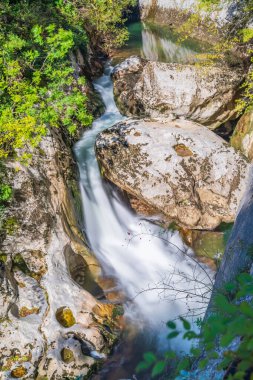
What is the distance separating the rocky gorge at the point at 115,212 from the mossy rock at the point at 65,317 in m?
0.02

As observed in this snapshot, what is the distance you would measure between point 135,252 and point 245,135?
4.75m

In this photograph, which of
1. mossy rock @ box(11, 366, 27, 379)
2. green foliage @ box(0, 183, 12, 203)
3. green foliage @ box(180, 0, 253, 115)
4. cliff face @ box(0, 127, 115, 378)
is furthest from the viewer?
green foliage @ box(180, 0, 253, 115)

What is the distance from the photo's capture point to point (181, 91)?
9.60 m

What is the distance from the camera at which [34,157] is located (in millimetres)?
6012

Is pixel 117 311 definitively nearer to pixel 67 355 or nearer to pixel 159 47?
pixel 67 355

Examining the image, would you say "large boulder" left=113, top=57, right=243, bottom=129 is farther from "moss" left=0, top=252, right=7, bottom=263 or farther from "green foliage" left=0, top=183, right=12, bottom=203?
"moss" left=0, top=252, right=7, bottom=263

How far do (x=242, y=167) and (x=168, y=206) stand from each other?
222cm

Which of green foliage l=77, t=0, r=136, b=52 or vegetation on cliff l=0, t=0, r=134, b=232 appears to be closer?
vegetation on cliff l=0, t=0, r=134, b=232

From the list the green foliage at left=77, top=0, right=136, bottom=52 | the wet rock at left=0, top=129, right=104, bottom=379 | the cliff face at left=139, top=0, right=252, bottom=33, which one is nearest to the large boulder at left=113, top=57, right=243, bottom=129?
the cliff face at left=139, top=0, right=252, bottom=33

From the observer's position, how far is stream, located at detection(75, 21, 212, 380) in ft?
18.0

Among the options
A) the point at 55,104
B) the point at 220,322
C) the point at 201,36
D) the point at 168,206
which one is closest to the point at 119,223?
the point at 168,206

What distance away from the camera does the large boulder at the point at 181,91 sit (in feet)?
31.6

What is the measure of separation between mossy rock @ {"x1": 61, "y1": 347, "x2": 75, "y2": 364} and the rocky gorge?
0.01m

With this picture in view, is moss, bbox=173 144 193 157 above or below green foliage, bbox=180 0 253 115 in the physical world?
below
